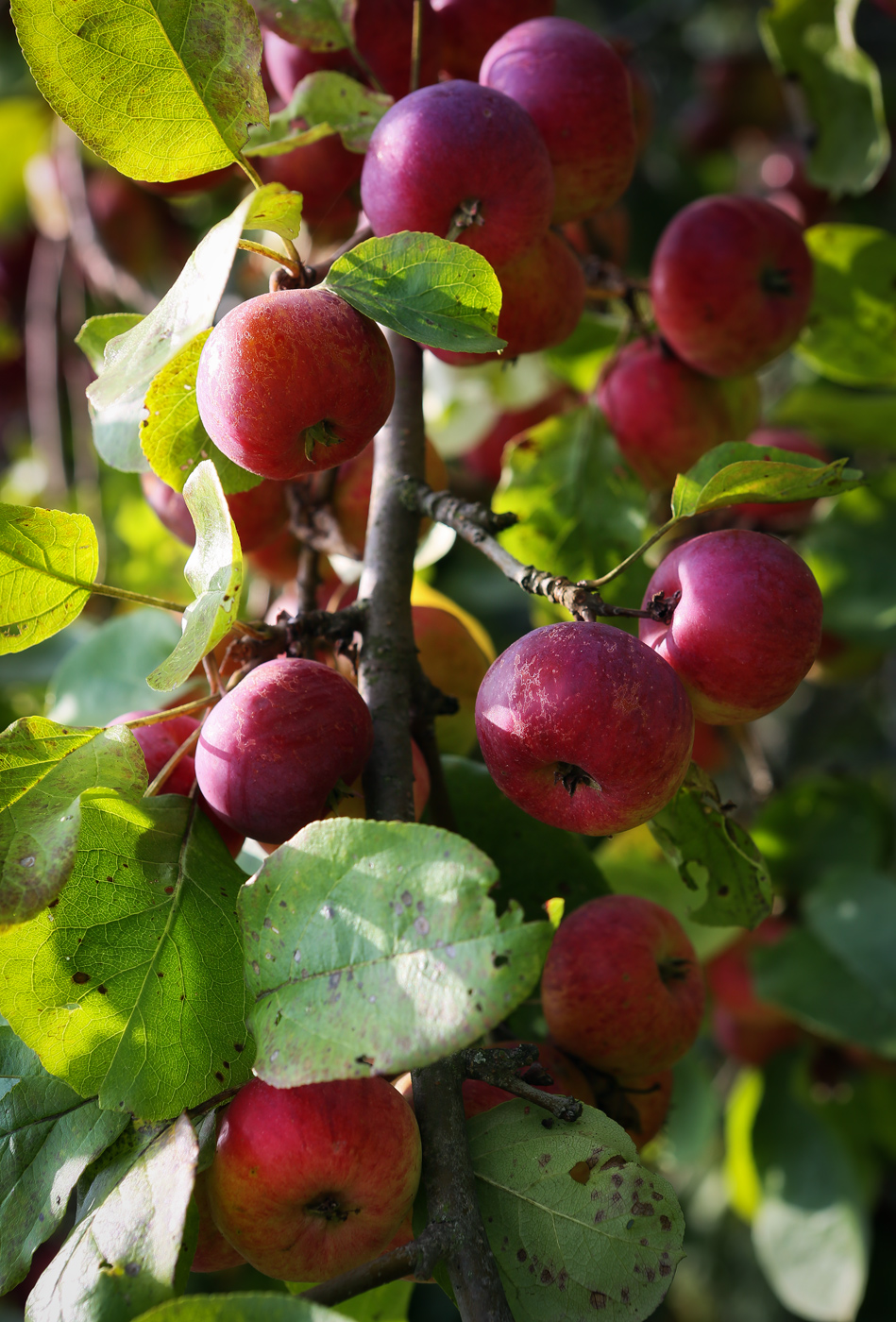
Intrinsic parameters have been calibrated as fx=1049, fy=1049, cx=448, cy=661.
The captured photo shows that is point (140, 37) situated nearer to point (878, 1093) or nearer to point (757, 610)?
point (757, 610)

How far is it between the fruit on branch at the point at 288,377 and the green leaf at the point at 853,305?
0.76 m

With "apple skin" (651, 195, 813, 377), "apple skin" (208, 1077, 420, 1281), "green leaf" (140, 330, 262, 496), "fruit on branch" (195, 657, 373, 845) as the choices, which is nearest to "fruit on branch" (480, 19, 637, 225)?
"apple skin" (651, 195, 813, 377)

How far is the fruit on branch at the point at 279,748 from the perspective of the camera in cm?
64

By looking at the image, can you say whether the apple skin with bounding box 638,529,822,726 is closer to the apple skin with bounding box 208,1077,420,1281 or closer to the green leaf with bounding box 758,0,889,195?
the apple skin with bounding box 208,1077,420,1281

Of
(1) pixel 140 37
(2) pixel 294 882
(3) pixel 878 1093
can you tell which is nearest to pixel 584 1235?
(2) pixel 294 882

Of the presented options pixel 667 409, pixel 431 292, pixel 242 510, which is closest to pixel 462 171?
pixel 431 292

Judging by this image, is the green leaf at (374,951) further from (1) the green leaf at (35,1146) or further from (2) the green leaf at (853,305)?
(2) the green leaf at (853,305)

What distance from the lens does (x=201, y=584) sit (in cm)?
66

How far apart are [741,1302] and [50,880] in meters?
2.49

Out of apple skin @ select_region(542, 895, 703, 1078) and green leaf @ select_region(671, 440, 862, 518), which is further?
apple skin @ select_region(542, 895, 703, 1078)

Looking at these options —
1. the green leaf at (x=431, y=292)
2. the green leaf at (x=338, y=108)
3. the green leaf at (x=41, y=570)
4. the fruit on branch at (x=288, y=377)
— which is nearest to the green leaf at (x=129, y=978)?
the green leaf at (x=41, y=570)

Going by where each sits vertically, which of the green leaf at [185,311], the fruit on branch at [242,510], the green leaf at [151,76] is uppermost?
the green leaf at [151,76]

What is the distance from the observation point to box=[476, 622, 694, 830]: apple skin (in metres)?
0.58

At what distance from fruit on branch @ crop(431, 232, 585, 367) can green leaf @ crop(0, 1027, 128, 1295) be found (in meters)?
0.56
